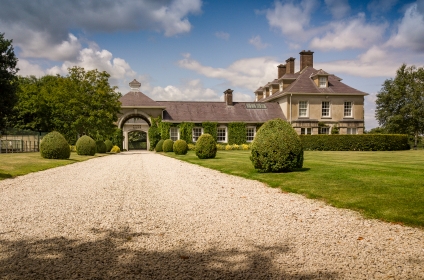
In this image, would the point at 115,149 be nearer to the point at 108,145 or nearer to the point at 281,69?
the point at 108,145

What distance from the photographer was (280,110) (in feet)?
132

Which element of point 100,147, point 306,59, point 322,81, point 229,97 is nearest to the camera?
point 100,147

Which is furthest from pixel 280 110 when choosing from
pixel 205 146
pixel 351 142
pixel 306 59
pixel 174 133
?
pixel 205 146

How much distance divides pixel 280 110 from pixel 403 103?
20052mm

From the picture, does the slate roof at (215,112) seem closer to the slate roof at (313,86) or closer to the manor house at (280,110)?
the manor house at (280,110)

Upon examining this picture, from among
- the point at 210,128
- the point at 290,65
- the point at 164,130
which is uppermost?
the point at 290,65

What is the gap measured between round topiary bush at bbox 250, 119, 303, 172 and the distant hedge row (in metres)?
20.5

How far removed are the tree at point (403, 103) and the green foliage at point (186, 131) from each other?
28.2 meters

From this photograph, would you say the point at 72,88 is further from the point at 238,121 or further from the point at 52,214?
the point at 52,214

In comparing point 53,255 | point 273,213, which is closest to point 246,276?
point 53,255

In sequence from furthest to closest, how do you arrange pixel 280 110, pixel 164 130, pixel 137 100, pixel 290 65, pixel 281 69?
pixel 281 69 → pixel 290 65 → pixel 280 110 → pixel 137 100 → pixel 164 130

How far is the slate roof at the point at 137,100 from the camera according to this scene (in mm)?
37463

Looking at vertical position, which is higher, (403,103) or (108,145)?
(403,103)

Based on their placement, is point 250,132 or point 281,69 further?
point 281,69
